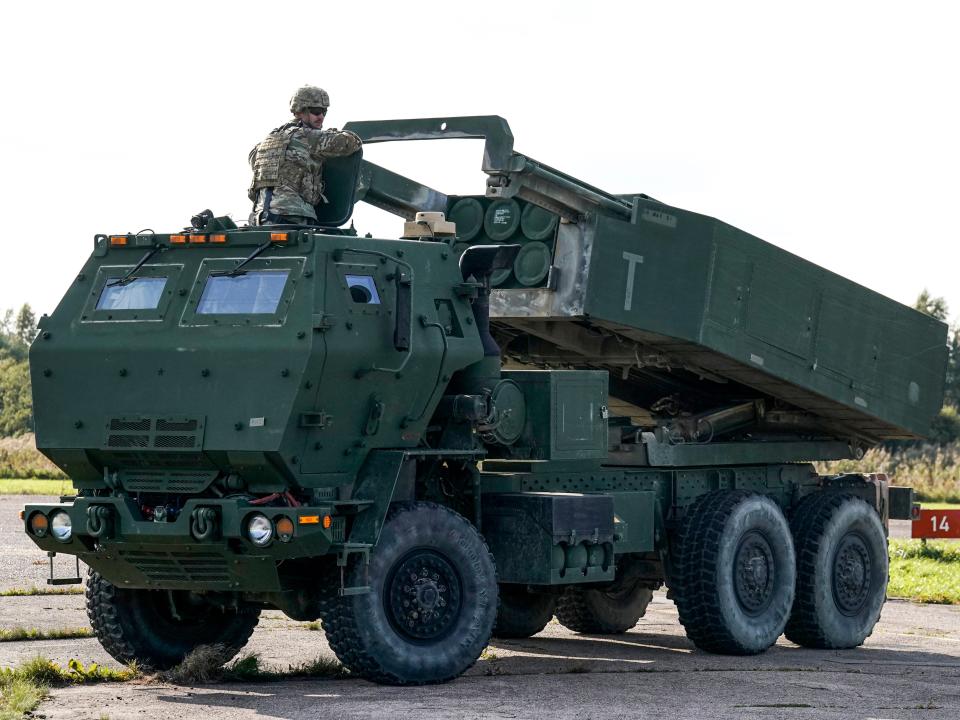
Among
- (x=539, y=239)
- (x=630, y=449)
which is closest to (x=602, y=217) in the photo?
(x=539, y=239)

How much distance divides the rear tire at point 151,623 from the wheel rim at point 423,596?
126 centimetres

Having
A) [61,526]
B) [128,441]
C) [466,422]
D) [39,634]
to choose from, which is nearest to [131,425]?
[128,441]

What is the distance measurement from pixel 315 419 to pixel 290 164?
6.59 ft

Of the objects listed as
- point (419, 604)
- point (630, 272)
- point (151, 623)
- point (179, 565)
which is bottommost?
point (151, 623)

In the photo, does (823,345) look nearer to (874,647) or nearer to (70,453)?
(874,647)

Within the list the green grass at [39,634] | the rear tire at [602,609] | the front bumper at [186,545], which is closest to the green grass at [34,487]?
the rear tire at [602,609]

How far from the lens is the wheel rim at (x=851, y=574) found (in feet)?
46.9

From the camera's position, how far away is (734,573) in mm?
13234

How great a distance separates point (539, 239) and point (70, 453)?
391 cm

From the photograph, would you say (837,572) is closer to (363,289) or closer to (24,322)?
(363,289)

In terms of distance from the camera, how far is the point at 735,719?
31.4 feet

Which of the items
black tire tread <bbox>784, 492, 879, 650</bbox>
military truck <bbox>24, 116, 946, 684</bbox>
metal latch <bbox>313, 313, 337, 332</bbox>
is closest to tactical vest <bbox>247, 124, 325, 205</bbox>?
military truck <bbox>24, 116, 946, 684</bbox>

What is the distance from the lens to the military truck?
10.4m

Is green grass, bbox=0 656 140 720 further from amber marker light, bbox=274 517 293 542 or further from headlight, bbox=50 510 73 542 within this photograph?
amber marker light, bbox=274 517 293 542
